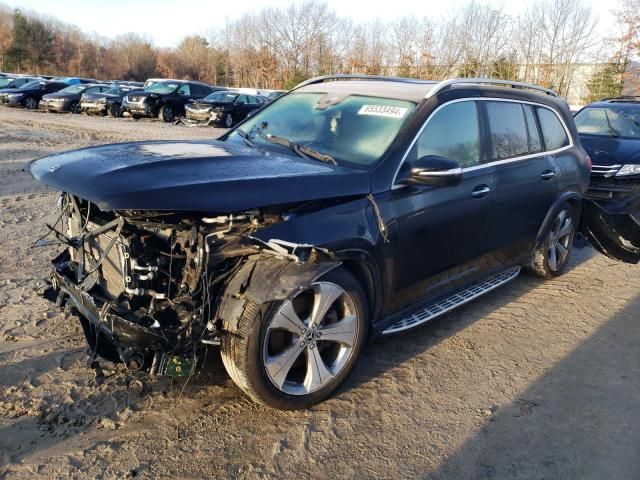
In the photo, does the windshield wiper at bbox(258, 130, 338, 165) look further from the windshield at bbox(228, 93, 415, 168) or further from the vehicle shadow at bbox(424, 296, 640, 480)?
the vehicle shadow at bbox(424, 296, 640, 480)

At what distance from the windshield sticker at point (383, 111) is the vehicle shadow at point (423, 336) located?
5.15 ft

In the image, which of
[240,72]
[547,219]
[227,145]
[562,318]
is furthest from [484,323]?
[240,72]

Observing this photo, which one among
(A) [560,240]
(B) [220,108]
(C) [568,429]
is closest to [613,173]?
(A) [560,240]

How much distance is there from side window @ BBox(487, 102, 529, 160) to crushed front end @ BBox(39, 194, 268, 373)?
95.0 inches

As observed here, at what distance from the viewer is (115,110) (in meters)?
23.1

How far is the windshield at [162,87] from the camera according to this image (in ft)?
73.9

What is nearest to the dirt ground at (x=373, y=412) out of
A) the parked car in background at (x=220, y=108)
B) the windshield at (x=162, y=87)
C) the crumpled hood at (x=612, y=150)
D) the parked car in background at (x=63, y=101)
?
the crumpled hood at (x=612, y=150)

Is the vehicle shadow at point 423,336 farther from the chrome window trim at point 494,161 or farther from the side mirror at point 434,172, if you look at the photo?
the chrome window trim at point 494,161

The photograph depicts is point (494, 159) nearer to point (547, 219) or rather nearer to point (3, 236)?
point (547, 219)

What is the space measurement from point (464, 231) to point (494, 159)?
0.76 m

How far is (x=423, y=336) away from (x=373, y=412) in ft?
3.76

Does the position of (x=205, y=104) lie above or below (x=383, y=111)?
below

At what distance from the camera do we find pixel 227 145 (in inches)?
159

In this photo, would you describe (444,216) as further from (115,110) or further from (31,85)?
(31,85)
